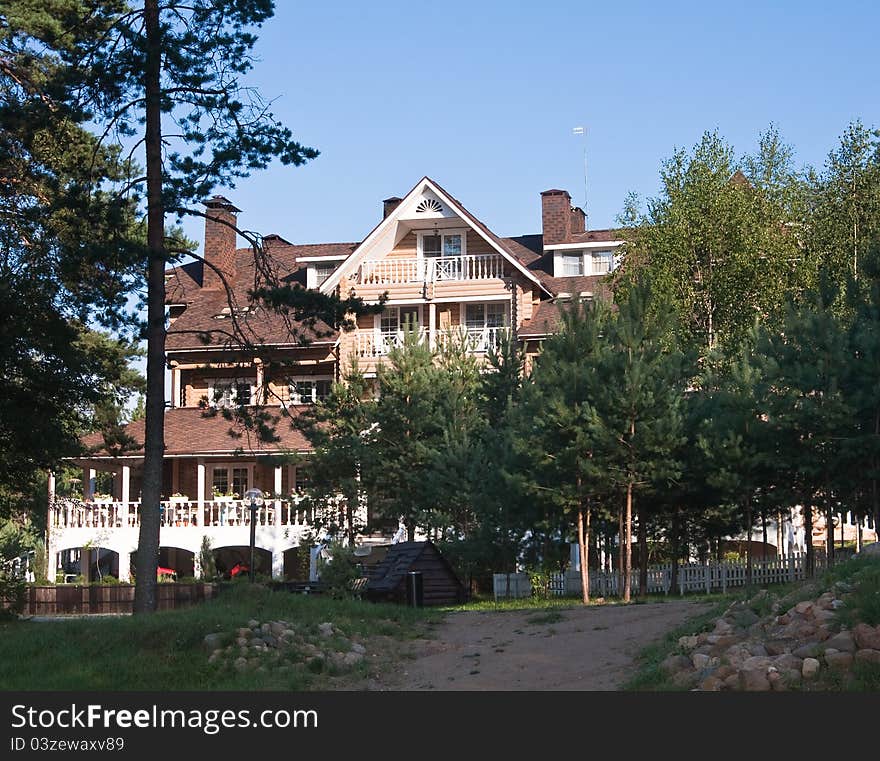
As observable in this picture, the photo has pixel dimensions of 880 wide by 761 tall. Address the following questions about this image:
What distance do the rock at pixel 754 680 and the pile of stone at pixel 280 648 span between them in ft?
17.4

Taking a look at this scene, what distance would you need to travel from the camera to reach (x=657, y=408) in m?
23.0

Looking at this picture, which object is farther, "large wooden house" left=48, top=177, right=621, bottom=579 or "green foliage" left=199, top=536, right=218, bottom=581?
"large wooden house" left=48, top=177, right=621, bottom=579

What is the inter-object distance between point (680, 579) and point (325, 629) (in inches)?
474

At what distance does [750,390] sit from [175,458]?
22.3 metres

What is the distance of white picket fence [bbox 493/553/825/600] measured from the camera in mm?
26203

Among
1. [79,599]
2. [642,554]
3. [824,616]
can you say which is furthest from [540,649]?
[79,599]

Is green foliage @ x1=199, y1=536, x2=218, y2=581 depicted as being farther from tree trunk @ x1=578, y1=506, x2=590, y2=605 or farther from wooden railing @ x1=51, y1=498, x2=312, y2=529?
tree trunk @ x1=578, y1=506, x2=590, y2=605

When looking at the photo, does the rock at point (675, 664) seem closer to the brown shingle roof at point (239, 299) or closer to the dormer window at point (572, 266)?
the brown shingle roof at point (239, 299)

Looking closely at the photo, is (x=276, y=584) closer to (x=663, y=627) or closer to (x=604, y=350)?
(x=604, y=350)

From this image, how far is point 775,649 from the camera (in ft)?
40.0

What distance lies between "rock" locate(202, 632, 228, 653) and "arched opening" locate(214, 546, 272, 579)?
904 inches

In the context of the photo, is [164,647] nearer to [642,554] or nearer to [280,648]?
[280,648]

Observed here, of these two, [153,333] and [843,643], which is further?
[153,333]

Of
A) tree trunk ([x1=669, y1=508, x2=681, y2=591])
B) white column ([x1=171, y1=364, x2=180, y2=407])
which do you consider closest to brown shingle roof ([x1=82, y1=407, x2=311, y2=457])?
white column ([x1=171, y1=364, x2=180, y2=407])
